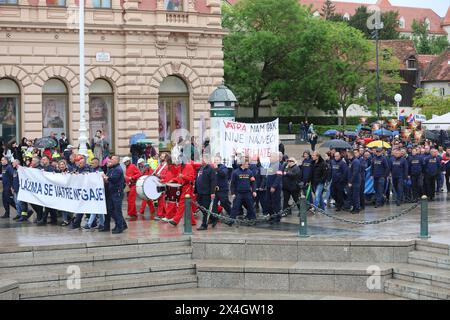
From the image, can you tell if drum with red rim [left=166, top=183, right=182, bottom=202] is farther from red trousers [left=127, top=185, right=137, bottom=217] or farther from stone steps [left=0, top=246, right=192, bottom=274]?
stone steps [left=0, top=246, right=192, bottom=274]

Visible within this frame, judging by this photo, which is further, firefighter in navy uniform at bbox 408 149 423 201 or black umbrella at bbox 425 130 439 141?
black umbrella at bbox 425 130 439 141

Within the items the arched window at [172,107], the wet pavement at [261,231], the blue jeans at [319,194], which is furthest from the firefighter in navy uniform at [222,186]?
the arched window at [172,107]

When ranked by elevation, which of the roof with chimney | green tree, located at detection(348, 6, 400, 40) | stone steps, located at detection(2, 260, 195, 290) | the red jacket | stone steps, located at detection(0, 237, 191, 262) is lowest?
stone steps, located at detection(2, 260, 195, 290)

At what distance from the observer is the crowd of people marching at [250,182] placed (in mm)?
23391

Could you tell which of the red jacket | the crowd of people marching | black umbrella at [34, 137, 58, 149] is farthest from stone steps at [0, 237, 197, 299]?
black umbrella at [34, 137, 58, 149]

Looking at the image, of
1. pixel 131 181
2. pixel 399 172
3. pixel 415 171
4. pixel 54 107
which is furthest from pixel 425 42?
pixel 131 181

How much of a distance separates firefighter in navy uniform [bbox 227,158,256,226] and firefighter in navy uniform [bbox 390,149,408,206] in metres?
6.31

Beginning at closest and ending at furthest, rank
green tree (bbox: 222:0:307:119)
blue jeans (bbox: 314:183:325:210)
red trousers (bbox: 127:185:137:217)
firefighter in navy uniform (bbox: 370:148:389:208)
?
red trousers (bbox: 127:185:137:217) → blue jeans (bbox: 314:183:325:210) → firefighter in navy uniform (bbox: 370:148:389:208) → green tree (bbox: 222:0:307:119)

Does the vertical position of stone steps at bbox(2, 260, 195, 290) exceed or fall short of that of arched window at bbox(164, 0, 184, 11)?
it falls short

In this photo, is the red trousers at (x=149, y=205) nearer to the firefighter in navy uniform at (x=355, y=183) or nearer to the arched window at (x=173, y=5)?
the firefighter in navy uniform at (x=355, y=183)

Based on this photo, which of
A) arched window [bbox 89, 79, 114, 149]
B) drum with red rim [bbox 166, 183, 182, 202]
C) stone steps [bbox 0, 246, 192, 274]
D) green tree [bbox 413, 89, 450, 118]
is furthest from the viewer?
green tree [bbox 413, 89, 450, 118]

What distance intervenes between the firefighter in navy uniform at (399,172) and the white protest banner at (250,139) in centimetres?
439

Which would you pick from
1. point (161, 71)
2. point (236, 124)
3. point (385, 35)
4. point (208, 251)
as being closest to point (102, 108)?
point (161, 71)

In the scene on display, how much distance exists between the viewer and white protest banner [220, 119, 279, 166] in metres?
25.9
